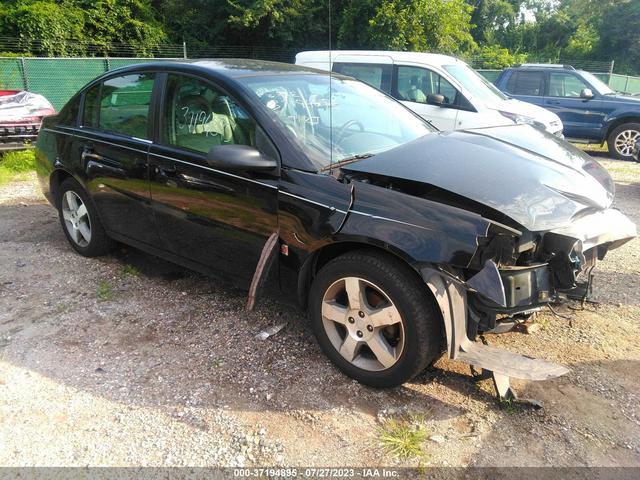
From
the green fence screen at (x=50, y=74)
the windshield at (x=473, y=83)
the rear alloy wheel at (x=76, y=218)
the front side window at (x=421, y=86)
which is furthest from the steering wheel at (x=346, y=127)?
the green fence screen at (x=50, y=74)

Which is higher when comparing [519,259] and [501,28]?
[501,28]

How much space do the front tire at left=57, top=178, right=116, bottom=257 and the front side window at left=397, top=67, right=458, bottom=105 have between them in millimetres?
5534

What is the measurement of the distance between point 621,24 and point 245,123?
3488 centimetres

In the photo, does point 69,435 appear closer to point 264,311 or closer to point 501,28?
point 264,311

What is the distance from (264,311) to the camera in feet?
12.2

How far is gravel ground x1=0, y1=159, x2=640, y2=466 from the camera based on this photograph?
2447 millimetres

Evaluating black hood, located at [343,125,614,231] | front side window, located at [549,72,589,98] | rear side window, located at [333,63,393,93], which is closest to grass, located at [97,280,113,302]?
black hood, located at [343,125,614,231]

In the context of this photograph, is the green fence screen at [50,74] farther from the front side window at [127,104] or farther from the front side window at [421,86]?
the front side window at [127,104]

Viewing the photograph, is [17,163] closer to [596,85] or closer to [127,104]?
[127,104]

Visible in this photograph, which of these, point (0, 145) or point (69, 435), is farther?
point (0, 145)

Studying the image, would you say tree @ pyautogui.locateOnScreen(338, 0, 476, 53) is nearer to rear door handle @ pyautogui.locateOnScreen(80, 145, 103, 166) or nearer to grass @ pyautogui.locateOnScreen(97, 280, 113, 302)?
rear door handle @ pyautogui.locateOnScreen(80, 145, 103, 166)

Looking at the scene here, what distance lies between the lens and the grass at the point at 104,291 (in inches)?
156

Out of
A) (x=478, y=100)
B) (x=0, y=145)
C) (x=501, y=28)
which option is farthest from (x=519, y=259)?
(x=501, y=28)

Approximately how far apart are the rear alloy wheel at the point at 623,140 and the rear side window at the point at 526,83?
5.53ft
